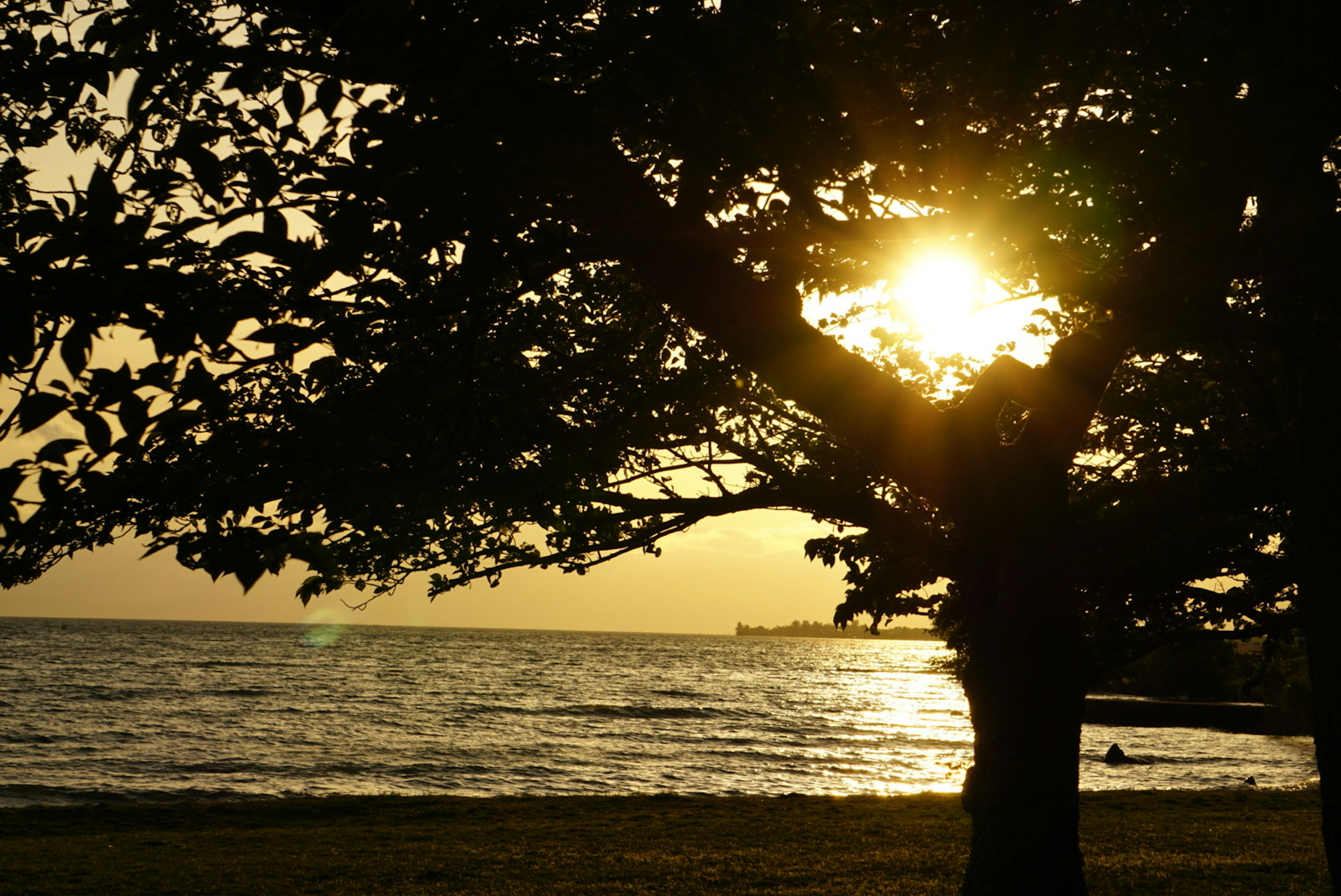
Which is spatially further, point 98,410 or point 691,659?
point 691,659

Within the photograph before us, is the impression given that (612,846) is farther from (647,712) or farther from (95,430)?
(647,712)

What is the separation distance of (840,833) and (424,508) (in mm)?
13584

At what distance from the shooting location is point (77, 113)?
7.89 meters

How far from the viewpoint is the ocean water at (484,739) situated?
29766 millimetres

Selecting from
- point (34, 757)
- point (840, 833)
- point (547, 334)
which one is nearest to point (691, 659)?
point (34, 757)

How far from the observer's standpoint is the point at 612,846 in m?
16.7

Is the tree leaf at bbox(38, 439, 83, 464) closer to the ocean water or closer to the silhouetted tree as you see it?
the silhouetted tree

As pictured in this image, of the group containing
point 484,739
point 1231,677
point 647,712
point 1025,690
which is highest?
point 1025,690

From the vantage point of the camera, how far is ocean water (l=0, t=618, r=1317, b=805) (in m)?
29.8

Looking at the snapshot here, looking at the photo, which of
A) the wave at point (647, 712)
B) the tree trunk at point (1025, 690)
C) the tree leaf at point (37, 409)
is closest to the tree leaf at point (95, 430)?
the tree leaf at point (37, 409)

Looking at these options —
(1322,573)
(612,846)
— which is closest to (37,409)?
(1322,573)

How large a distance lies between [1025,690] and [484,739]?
3708cm

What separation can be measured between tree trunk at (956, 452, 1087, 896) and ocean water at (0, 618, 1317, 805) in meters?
23.5

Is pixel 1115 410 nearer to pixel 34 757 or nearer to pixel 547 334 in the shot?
pixel 547 334
